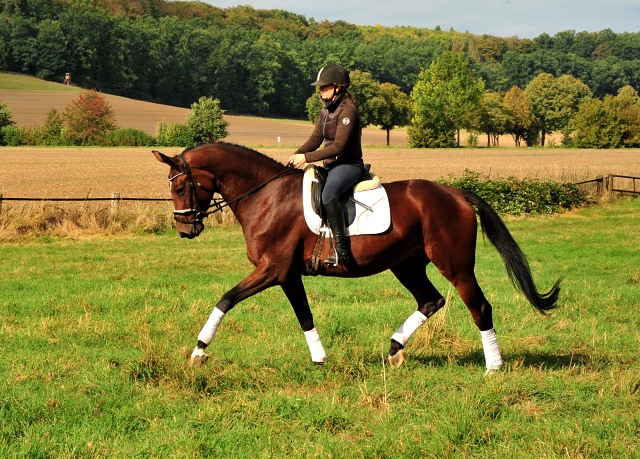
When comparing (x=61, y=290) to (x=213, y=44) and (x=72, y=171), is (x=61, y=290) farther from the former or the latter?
(x=213, y=44)

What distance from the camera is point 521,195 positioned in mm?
23516

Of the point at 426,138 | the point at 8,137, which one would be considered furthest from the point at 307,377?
the point at 426,138

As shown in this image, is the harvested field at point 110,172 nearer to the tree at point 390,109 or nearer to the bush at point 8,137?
the bush at point 8,137

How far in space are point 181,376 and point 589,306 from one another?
6.31m

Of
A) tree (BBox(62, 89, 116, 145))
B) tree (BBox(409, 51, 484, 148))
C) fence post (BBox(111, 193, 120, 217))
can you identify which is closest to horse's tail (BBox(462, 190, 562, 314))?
fence post (BBox(111, 193, 120, 217))

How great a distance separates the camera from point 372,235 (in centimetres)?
640

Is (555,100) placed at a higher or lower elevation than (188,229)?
higher

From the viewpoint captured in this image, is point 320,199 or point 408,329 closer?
point 320,199

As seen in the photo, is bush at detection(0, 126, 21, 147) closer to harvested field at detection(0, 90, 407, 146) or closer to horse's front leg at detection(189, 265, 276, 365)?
harvested field at detection(0, 90, 407, 146)

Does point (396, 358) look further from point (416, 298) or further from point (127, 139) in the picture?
point (127, 139)

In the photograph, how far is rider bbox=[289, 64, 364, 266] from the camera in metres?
6.24

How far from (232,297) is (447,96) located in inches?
3924

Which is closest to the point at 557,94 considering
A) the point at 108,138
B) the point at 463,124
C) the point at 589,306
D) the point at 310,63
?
the point at 463,124

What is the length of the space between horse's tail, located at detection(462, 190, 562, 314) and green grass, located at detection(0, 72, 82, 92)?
12211 cm
